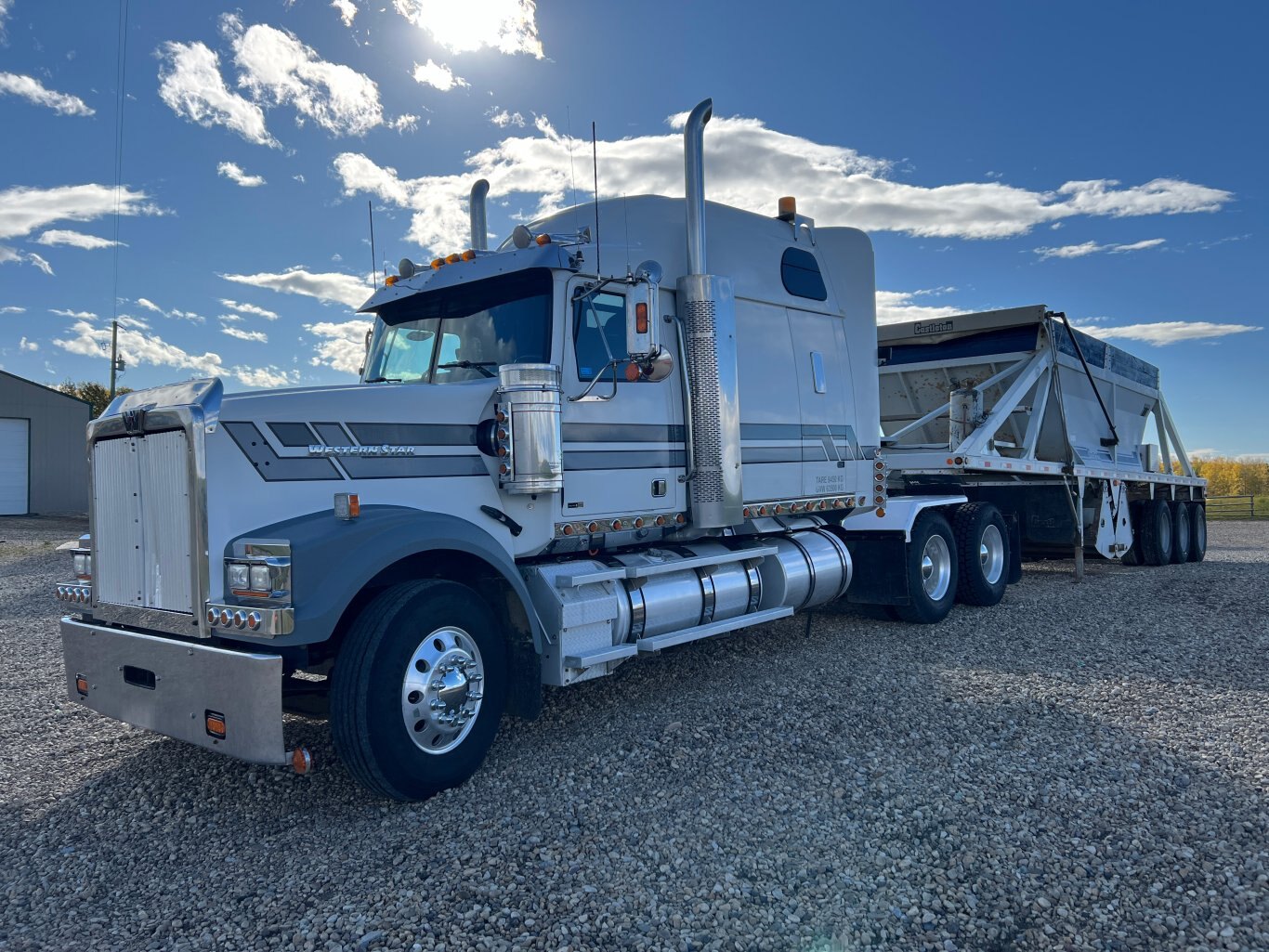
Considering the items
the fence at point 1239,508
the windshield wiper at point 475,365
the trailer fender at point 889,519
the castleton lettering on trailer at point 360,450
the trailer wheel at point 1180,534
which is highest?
the windshield wiper at point 475,365

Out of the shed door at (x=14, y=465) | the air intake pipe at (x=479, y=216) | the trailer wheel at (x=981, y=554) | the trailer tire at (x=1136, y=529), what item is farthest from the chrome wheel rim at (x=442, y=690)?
the shed door at (x=14, y=465)

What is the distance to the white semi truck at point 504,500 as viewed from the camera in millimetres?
3963

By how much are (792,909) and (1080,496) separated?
10514mm

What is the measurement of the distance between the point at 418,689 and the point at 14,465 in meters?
27.3

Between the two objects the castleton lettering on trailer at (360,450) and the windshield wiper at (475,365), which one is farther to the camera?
the windshield wiper at (475,365)

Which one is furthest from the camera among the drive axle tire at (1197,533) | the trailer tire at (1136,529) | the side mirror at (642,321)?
the drive axle tire at (1197,533)

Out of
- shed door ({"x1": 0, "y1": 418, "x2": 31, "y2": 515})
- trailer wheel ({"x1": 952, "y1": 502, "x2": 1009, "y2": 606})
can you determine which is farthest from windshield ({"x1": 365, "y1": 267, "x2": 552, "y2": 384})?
shed door ({"x1": 0, "y1": 418, "x2": 31, "y2": 515})

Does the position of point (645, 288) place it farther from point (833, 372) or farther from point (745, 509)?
point (833, 372)

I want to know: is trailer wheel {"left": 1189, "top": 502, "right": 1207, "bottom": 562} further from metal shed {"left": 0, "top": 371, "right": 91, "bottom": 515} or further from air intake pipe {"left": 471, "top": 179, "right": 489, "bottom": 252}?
metal shed {"left": 0, "top": 371, "right": 91, "bottom": 515}

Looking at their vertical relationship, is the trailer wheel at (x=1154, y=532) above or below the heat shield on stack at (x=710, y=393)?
below

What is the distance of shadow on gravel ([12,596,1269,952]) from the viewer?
310 cm

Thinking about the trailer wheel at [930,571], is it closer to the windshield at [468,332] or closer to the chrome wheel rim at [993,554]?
the chrome wheel rim at [993,554]

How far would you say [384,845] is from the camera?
148 inches

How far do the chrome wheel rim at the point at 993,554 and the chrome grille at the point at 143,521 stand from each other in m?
8.29
